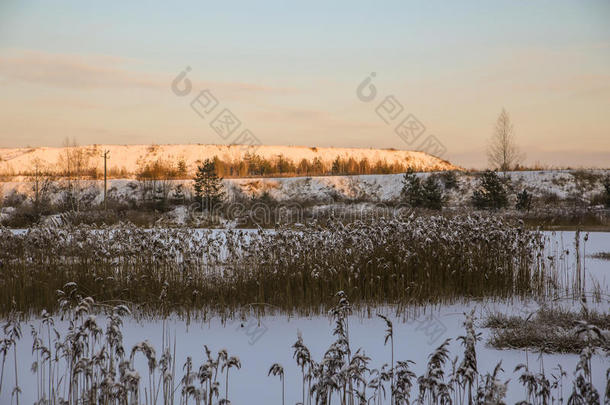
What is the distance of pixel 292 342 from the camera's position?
4.94m

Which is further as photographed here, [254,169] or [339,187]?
[254,169]

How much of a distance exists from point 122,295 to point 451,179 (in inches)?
1210

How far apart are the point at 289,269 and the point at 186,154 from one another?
62.0 meters

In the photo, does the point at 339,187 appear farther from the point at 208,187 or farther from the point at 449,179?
the point at 208,187

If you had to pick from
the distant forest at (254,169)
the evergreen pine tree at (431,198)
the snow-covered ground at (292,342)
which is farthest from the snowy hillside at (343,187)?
the snow-covered ground at (292,342)

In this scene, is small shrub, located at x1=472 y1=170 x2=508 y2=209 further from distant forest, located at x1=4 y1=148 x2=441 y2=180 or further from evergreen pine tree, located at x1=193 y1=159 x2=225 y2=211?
distant forest, located at x1=4 y1=148 x2=441 y2=180

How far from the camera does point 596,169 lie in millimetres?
33688

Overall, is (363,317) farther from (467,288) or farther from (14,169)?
(14,169)

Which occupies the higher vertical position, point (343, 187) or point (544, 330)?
point (343, 187)

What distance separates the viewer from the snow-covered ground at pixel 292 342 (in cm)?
391

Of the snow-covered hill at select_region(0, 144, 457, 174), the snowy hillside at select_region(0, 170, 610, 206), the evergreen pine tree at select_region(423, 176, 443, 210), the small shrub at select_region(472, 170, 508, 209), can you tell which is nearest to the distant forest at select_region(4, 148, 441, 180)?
the snowy hillside at select_region(0, 170, 610, 206)

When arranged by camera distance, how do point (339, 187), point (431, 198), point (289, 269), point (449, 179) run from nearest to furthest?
point (289, 269), point (431, 198), point (449, 179), point (339, 187)

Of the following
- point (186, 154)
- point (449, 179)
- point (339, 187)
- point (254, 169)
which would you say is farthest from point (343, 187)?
point (186, 154)

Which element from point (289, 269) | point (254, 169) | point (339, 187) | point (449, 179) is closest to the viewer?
point (289, 269)
